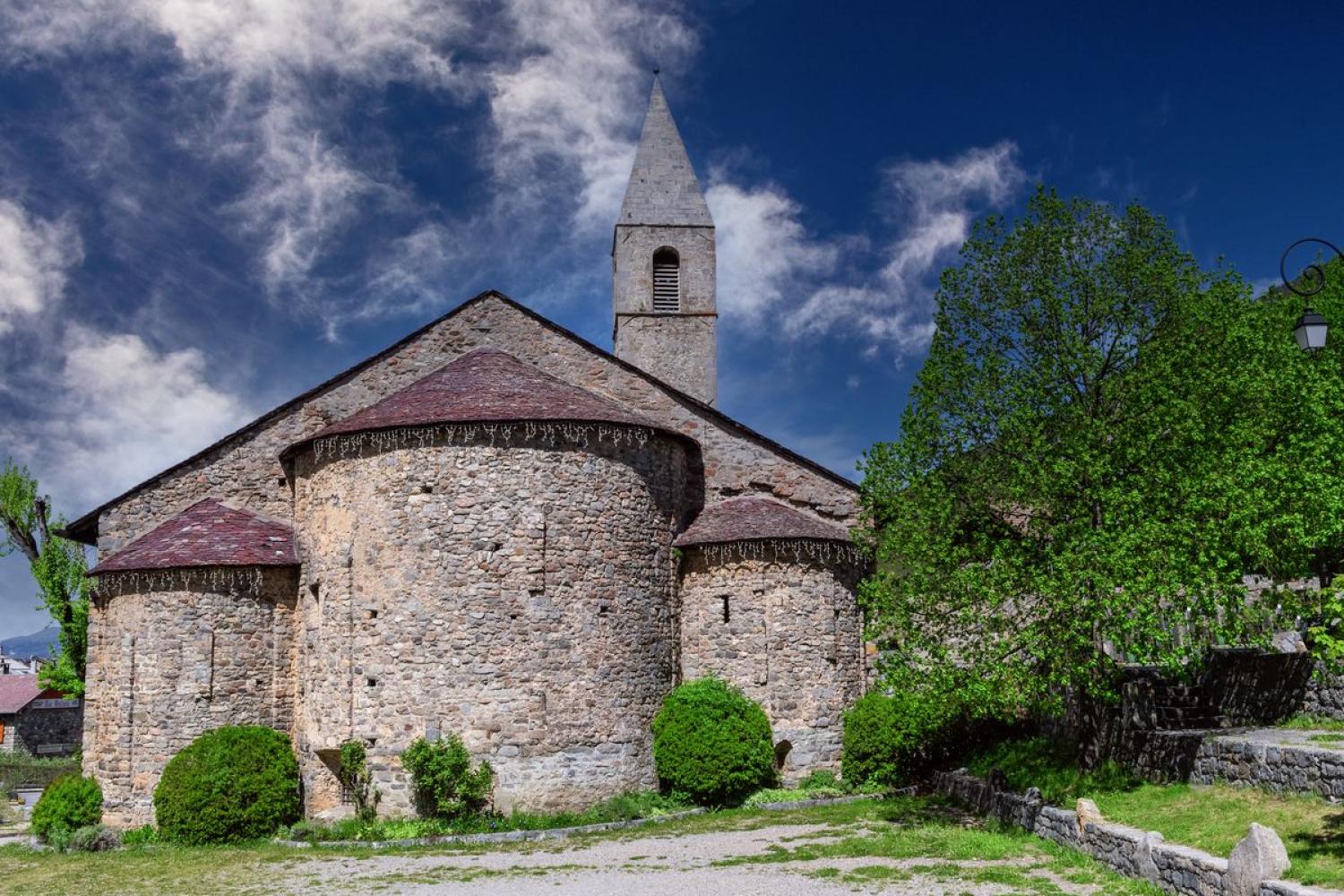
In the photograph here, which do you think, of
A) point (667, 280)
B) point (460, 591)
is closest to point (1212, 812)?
point (460, 591)

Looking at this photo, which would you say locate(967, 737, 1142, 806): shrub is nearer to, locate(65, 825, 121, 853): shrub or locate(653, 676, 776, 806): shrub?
locate(653, 676, 776, 806): shrub

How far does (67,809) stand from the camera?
757 inches

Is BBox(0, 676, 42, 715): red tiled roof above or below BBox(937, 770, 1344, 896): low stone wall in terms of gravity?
below

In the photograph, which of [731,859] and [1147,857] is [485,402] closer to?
[731,859]

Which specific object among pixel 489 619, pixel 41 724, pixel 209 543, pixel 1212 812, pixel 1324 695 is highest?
pixel 209 543

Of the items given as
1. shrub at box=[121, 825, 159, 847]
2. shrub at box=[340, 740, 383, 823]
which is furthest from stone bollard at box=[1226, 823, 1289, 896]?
shrub at box=[121, 825, 159, 847]

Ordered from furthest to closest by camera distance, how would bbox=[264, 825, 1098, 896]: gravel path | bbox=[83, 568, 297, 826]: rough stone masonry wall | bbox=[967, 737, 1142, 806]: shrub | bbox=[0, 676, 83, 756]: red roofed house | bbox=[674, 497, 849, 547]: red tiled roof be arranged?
bbox=[0, 676, 83, 756]: red roofed house
bbox=[674, 497, 849, 547]: red tiled roof
bbox=[83, 568, 297, 826]: rough stone masonry wall
bbox=[967, 737, 1142, 806]: shrub
bbox=[264, 825, 1098, 896]: gravel path

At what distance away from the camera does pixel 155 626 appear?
19.9m

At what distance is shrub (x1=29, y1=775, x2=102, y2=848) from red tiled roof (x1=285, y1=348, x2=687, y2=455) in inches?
279

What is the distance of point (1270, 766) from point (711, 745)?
9367 mm

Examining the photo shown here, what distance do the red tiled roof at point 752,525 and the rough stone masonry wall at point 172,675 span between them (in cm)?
803

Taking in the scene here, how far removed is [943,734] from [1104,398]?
25.5ft

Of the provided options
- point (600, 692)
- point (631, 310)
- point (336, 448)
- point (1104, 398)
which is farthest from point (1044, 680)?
point (631, 310)

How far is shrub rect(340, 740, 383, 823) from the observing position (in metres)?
18.3
